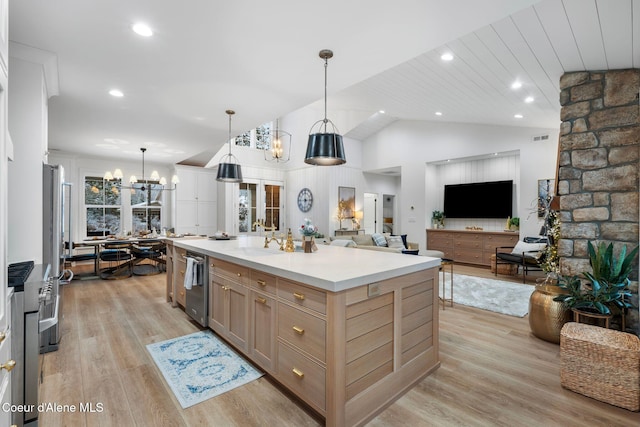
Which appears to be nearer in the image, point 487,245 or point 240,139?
point 487,245

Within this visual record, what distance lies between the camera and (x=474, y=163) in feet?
25.2

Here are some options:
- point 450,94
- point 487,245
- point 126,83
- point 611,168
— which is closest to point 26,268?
point 126,83

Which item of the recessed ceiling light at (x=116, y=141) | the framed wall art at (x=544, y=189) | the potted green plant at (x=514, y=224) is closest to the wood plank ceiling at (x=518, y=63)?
the framed wall art at (x=544, y=189)

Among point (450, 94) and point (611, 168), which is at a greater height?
point (450, 94)

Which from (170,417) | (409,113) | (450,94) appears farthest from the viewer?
(409,113)

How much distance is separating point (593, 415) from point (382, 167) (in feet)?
24.8

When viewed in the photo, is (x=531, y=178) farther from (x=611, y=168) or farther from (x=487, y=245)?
(x=611, y=168)

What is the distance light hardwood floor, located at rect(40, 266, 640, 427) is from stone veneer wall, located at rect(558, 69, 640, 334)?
1040mm

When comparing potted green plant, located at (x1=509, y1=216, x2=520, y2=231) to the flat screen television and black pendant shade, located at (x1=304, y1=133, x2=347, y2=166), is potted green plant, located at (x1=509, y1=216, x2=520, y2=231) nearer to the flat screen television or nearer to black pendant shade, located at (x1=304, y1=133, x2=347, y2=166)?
the flat screen television

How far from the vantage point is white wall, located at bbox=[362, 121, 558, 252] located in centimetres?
620

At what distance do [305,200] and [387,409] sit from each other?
776cm

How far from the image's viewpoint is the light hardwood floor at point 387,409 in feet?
6.07

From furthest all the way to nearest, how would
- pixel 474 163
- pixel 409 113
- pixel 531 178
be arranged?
1. pixel 474 163
2. pixel 409 113
3. pixel 531 178

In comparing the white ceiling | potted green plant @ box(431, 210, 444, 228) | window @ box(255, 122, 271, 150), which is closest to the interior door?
potted green plant @ box(431, 210, 444, 228)
